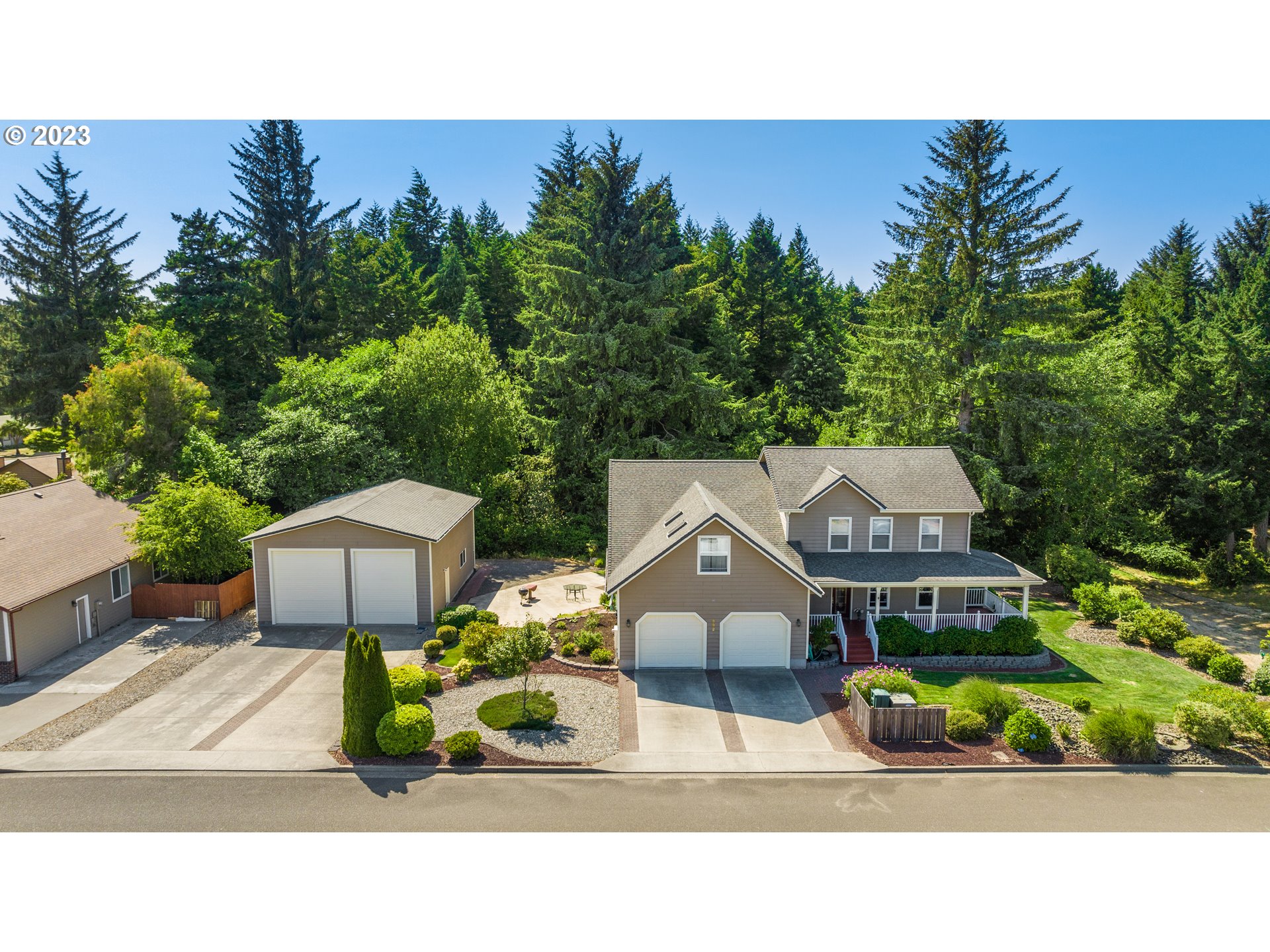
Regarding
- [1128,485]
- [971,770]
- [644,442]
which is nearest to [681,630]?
[971,770]

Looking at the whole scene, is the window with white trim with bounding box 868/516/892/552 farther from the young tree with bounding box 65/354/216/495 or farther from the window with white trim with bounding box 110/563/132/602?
the young tree with bounding box 65/354/216/495

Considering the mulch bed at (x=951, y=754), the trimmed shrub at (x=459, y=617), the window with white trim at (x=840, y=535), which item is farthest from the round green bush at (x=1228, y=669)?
the trimmed shrub at (x=459, y=617)

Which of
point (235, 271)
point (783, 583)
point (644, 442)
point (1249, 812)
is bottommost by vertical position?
point (1249, 812)

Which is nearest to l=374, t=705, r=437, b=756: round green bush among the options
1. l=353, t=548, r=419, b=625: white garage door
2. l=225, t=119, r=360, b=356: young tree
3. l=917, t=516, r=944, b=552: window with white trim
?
l=353, t=548, r=419, b=625: white garage door

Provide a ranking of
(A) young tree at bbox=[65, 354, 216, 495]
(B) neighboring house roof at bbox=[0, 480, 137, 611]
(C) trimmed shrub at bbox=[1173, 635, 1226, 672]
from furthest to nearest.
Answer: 1. (A) young tree at bbox=[65, 354, 216, 495]
2. (C) trimmed shrub at bbox=[1173, 635, 1226, 672]
3. (B) neighboring house roof at bbox=[0, 480, 137, 611]

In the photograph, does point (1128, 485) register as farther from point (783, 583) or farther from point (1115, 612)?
point (783, 583)

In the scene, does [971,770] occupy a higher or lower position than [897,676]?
lower
